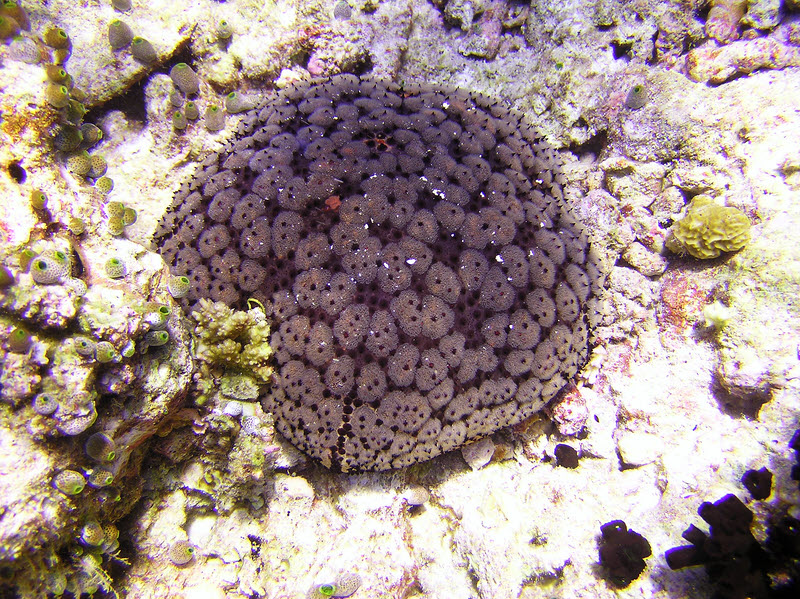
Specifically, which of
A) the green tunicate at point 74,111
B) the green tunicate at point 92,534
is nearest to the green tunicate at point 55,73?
the green tunicate at point 74,111

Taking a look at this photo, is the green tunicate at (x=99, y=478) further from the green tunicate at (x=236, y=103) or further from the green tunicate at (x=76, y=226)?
the green tunicate at (x=236, y=103)

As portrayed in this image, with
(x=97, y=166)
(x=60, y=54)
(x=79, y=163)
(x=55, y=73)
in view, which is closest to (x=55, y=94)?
(x=55, y=73)

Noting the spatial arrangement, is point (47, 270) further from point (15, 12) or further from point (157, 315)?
point (15, 12)

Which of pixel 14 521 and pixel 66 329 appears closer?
pixel 14 521

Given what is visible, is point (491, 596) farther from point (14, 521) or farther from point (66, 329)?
point (66, 329)

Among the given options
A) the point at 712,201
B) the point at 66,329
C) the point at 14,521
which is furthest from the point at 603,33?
the point at 14,521

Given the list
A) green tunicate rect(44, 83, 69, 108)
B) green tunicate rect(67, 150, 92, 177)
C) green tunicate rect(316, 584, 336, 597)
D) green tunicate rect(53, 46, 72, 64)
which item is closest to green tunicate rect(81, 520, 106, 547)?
green tunicate rect(316, 584, 336, 597)

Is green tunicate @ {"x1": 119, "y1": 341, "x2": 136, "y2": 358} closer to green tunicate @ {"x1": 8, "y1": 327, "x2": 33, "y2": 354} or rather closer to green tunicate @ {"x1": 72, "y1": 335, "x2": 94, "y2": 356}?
green tunicate @ {"x1": 72, "y1": 335, "x2": 94, "y2": 356}
